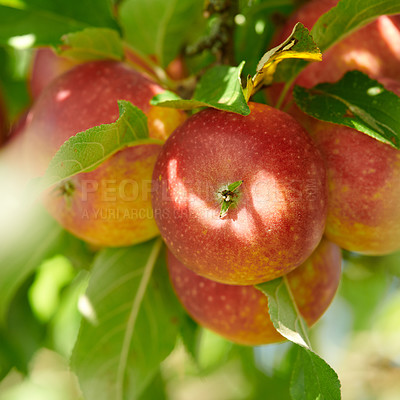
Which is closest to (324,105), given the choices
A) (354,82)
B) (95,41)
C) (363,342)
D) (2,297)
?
(354,82)

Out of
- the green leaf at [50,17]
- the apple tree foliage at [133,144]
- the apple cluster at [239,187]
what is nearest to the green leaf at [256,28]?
the apple tree foliage at [133,144]

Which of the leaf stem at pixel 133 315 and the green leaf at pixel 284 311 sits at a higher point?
the green leaf at pixel 284 311

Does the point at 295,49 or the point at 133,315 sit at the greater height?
the point at 295,49

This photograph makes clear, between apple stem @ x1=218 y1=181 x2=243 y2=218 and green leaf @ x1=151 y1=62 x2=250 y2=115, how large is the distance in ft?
0.32

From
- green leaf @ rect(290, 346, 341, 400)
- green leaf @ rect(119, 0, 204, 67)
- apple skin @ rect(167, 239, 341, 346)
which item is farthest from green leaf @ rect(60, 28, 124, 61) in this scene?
green leaf @ rect(290, 346, 341, 400)

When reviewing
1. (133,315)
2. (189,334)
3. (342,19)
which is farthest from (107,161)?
(189,334)

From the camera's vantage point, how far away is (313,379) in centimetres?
73

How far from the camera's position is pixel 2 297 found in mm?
1036

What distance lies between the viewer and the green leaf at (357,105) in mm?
742

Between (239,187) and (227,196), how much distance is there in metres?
0.03

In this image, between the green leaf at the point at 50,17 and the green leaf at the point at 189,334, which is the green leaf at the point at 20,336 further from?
the green leaf at the point at 50,17

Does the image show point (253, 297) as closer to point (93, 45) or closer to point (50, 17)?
point (93, 45)

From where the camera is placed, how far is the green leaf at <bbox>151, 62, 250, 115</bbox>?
0.68 metres

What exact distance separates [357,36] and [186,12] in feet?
1.20
